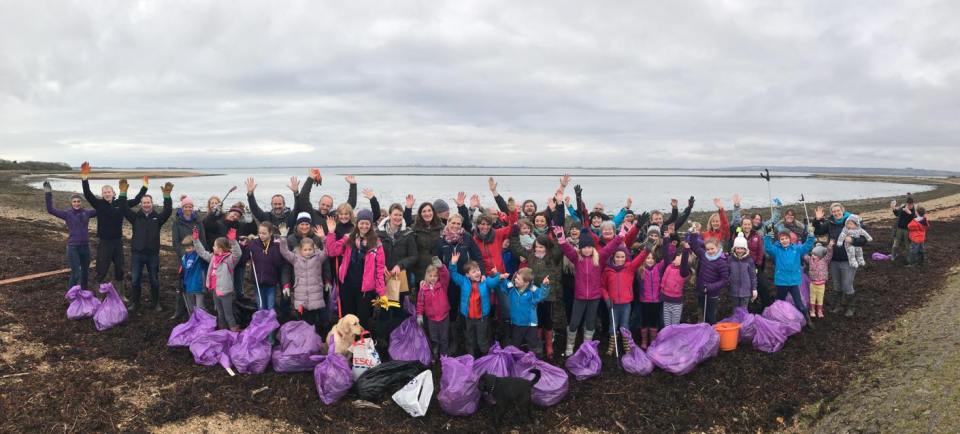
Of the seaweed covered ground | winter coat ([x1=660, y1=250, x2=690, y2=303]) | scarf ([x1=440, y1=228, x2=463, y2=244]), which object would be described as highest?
scarf ([x1=440, y1=228, x2=463, y2=244])

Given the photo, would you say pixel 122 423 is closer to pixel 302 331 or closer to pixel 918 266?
pixel 302 331

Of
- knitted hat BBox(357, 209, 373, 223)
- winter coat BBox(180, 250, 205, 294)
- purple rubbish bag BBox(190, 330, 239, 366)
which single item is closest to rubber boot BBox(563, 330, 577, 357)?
knitted hat BBox(357, 209, 373, 223)

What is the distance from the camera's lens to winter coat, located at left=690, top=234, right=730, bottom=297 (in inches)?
256

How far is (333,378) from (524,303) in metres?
2.36

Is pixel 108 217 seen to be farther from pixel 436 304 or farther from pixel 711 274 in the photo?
pixel 711 274

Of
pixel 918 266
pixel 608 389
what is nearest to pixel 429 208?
pixel 608 389

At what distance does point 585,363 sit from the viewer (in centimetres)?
585

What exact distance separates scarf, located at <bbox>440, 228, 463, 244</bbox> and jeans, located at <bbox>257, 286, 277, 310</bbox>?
2588 mm

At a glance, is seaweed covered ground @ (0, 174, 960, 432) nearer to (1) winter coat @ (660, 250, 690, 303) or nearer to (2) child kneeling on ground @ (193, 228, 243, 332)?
(2) child kneeling on ground @ (193, 228, 243, 332)

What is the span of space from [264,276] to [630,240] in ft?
16.5

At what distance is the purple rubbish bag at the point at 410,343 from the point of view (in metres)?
6.05

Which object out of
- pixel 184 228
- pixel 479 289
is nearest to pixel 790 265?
pixel 479 289

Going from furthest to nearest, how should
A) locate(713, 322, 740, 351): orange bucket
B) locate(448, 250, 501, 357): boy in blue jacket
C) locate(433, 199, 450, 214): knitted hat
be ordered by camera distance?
1. locate(433, 199, 450, 214): knitted hat
2. locate(713, 322, 740, 351): orange bucket
3. locate(448, 250, 501, 357): boy in blue jacket

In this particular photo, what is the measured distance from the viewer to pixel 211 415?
196 inches
